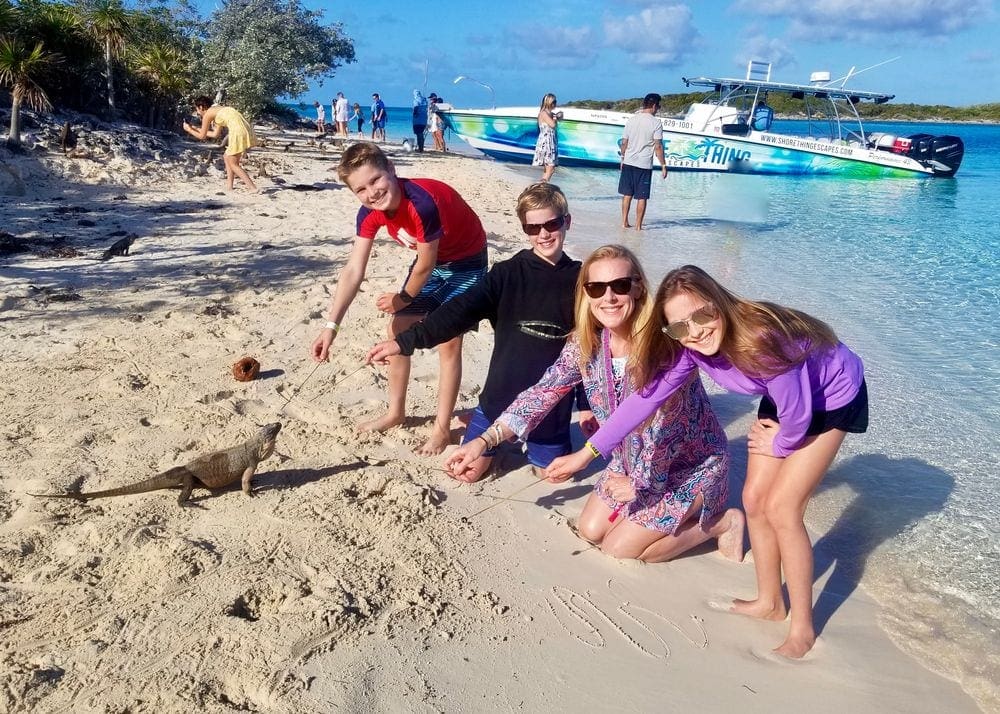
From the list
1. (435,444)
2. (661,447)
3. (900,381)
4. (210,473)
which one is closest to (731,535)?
Result: (661,447)

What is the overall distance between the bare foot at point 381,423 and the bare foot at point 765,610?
207cm

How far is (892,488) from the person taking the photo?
3.93m

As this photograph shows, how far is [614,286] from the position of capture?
285 cm

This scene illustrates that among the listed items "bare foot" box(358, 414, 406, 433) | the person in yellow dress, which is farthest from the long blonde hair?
the person in yellow dress

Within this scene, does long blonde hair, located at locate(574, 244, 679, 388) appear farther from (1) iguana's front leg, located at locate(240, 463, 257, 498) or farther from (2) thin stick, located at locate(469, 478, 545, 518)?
(1) iguana's front leg, located at locate(240, 463, 257, 498)

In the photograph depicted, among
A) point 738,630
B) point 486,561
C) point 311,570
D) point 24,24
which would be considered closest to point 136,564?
point 311,570

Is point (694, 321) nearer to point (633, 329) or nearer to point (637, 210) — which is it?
point (633, 329)

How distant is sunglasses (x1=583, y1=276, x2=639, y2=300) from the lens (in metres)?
2.84

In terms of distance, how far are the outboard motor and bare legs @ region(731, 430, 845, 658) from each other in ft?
75.3

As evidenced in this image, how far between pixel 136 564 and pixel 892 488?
361cm

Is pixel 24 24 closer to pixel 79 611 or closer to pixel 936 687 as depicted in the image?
pixel 79 611

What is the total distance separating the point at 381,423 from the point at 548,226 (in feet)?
4.93

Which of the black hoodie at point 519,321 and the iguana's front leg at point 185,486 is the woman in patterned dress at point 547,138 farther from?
the iguana's front leg at point 185,486

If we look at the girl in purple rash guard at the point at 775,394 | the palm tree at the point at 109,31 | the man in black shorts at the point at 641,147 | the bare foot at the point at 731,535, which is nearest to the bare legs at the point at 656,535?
the bare foot at the point at 731,535
